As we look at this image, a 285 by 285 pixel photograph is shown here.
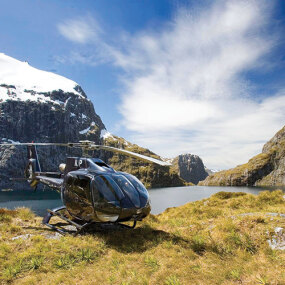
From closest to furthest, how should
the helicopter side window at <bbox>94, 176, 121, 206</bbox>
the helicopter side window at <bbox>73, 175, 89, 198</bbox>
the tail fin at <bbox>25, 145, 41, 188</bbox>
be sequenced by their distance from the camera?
1. the helicopter side window at <bbox>94, 176, 121, 206</bbox>
2. the helicopter side window at <bbox>73, 175, 89, 198</bbox>
3. the tail fin at <bbox>25, 145, 41, 188</bbox>

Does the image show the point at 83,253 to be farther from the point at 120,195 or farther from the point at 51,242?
the point at 120,195

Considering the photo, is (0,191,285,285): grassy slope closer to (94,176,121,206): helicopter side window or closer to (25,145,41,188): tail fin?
(94,176,121,206): helicopter side window

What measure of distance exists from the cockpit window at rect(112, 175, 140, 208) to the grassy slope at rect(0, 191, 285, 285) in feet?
5.04

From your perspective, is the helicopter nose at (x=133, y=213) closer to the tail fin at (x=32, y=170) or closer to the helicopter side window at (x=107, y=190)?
the helicopter side window at (x=107, y=190)

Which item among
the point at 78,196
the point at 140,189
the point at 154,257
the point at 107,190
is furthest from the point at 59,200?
the point at 154,257

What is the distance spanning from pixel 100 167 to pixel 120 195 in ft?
6.46

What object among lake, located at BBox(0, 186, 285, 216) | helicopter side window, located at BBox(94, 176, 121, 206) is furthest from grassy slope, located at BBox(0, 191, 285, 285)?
lake, located at BBox(0, 186, 285, 216)

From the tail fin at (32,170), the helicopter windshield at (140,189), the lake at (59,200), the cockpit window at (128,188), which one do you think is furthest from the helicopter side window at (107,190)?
the lake at (59,200)

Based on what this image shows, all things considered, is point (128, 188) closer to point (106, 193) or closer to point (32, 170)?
point (106, 193)

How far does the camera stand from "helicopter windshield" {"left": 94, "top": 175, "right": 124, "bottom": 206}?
7668 millimetres

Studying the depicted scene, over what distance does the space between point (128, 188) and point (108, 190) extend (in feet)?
2.75

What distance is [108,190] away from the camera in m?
7.89

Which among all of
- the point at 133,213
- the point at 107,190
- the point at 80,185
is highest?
the point at 80,185

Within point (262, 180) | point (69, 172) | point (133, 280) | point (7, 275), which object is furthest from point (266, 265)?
point (262, 180)
